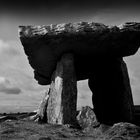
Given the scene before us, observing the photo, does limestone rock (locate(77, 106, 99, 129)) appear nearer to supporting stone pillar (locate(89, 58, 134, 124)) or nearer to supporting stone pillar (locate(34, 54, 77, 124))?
supporting stone pillar (locate(34, 54, 77, 124))

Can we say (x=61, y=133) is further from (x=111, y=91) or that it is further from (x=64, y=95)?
(x=111, y=91)

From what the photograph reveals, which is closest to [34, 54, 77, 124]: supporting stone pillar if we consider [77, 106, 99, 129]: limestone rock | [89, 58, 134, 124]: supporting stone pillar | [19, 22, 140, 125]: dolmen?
[19, 22, 140, 125]: dolmen

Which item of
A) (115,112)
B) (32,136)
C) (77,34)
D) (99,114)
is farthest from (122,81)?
(32,136)

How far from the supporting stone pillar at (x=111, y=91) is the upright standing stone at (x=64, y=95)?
6.34 ft

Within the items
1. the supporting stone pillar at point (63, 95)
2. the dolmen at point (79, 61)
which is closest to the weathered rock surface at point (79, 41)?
the dolmen at point (79, 61)

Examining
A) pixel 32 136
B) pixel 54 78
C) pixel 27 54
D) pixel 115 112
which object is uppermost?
pixel 27 54

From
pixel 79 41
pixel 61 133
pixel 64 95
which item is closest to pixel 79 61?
pixel 79 41

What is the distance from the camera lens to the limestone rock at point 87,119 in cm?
1026

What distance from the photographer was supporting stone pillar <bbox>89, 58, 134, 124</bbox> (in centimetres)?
1201

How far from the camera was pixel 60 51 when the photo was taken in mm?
11023

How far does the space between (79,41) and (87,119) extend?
9.41 feet

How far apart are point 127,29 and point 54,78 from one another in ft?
11.3

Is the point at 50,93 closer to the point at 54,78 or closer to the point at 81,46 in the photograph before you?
the point at 54,78

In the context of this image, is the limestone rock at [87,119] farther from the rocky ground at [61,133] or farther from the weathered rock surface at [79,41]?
the weathered rock surface at [79,41]
